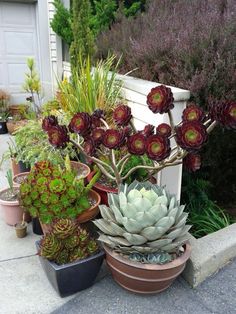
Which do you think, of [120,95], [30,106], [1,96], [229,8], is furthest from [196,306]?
[1,96]

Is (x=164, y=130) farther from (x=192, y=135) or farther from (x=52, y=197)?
(x=52, y=197)

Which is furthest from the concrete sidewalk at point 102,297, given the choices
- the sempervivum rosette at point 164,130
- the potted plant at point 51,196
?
the sempervivum rosette at point 164,130

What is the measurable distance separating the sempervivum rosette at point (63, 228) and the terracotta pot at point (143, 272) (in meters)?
0.27

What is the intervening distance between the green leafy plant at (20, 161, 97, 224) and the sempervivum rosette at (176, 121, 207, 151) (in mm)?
889

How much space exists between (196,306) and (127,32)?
12.2ft

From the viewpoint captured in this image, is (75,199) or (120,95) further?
(120,95)

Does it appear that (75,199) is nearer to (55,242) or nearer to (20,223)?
(55,242)

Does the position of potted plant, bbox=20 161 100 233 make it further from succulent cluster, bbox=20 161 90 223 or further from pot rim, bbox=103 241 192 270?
pot rim, bbox=103 241 192 270

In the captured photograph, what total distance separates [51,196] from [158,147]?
0.85m

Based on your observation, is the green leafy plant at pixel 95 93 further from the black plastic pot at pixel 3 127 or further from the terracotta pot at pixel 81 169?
the black plastic pot at pixel 3 127

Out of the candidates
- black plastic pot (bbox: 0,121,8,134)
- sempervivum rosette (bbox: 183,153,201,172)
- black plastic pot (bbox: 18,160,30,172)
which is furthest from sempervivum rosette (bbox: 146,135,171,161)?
black plastic pot (bbox: 0,121,8,134)

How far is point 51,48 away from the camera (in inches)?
247

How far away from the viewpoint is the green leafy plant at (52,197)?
83.6 inches

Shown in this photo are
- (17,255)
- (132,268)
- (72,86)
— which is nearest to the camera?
(132,268)
